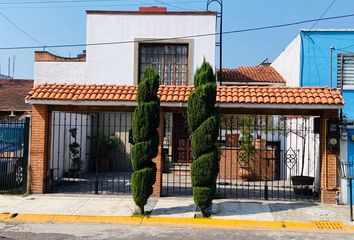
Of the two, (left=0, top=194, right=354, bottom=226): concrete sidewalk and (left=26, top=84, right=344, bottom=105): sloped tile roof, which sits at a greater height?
(left=26, top=84, right=344, bottom=105): sloped tile roof

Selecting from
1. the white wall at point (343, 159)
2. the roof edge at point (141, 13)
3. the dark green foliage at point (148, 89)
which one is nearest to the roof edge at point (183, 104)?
the white wall at point (343, 159)

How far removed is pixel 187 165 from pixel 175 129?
2356mm

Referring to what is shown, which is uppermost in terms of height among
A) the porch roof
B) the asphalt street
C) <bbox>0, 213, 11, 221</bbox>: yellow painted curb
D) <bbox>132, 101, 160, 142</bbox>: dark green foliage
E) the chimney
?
the chimney

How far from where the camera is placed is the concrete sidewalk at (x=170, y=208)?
9.96m

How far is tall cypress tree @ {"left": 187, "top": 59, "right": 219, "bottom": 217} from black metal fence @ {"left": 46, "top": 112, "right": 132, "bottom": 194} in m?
3.46

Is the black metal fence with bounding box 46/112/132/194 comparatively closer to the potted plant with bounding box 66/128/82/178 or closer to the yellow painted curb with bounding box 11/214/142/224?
the potted plant with bounding box 66/128/82/178

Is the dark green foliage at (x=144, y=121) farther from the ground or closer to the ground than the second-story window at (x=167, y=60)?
closer to the ground

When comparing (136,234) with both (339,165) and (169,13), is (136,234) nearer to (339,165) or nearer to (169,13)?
(339,165)

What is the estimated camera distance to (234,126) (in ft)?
58.8

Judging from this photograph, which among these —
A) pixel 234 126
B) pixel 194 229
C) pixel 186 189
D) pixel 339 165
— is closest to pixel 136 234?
pixel 194 229

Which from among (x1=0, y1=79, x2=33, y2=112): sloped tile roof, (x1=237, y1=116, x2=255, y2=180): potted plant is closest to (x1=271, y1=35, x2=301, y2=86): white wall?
(x1=237, y1=116, x2=255, y2=180): potted plant

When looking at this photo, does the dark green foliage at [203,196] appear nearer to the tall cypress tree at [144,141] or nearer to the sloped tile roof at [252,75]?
the tall cypress tree at [144,141]

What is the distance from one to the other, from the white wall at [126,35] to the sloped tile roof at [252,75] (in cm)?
203

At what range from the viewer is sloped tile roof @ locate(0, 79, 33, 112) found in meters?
22.0
